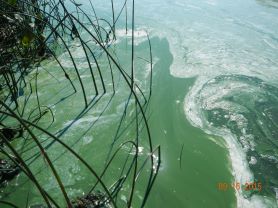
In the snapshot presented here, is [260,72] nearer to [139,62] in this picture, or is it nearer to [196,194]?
[139,62]

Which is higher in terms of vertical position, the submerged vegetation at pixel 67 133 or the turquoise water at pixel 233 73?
the submerged vegetation at pixel 67 133

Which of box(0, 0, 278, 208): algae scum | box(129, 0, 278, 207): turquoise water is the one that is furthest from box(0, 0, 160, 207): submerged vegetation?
box(129, 0, 278, 207): turquoise water

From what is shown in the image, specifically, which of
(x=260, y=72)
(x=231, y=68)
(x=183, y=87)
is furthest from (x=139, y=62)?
(x=260, y=72)

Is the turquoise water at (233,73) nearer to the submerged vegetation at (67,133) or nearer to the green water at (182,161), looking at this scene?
the green water at (182,161)

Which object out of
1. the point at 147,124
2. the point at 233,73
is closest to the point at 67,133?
the point at 147,124

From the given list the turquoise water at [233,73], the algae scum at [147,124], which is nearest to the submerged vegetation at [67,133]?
the algae scum at [147,124]

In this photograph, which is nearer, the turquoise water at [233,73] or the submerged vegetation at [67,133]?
the submerged vegetation at [67,133]

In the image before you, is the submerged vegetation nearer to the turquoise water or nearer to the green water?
the green water

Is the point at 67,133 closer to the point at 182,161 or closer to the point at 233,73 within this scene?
the point at 182,161
